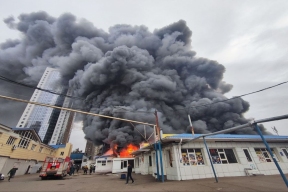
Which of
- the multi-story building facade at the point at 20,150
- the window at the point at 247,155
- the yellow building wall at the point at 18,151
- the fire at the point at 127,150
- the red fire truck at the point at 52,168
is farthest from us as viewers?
the fire at the point at 127,150

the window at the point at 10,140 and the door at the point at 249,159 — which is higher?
the window at the point at 10,140

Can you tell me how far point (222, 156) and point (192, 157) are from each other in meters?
3.08

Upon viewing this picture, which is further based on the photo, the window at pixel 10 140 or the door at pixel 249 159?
the window at pixel 10 140

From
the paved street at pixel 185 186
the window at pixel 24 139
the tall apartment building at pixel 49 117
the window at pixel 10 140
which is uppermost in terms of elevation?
the tall apartment building at pixel 49 117

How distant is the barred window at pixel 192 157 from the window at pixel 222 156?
3.79 feet

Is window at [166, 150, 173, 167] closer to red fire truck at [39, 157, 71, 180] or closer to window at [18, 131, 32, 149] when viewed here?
red fire truck at [39, 157, 71, 180]

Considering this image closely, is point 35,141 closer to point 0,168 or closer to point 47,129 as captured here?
point 0,168

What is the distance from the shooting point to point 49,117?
91.0m

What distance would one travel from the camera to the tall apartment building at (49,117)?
84000 mm

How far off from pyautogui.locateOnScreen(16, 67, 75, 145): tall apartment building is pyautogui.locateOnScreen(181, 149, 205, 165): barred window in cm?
8464

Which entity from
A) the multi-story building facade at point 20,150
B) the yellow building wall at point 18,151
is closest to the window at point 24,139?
the multi-story building facade at point 20,150

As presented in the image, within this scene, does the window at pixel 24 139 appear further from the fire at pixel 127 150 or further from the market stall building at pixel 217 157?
the market stall building at pixel 217 157

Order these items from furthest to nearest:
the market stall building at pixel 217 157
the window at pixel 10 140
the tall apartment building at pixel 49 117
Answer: the tall apartment building at pixel 49 117 → the window at pixel 10 140 → the market stall building at pixel 217 157

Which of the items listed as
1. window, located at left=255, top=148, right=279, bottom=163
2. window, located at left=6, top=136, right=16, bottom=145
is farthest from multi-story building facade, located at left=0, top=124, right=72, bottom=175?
window, located at left=255, top=148, right=279, bottom=163
